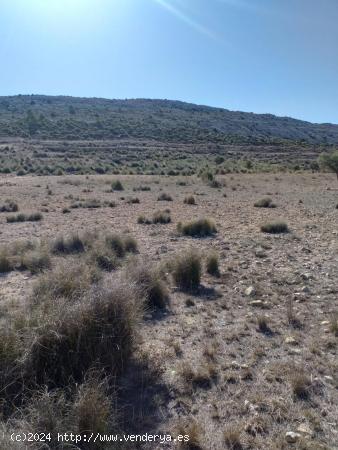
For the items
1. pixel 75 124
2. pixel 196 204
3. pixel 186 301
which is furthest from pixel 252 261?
pixel 75 124

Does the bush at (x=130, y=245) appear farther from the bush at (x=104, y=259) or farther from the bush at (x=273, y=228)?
the bush at (x=273, y=228)

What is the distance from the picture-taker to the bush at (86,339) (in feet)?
14.5

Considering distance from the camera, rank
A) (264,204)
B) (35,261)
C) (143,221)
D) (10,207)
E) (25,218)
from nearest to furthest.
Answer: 1. (35,261)
2. (143,221)
3. (25,218)
4. (10,207)
5. (264,204)

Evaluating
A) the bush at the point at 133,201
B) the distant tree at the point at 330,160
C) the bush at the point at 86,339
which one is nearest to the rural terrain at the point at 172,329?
the bush at the point at 86,339

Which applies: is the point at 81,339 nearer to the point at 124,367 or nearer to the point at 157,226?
the point at 124,367

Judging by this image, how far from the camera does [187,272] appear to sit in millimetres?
8484

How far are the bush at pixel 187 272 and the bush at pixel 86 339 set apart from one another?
117 inches

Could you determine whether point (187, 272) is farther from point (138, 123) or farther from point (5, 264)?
point (138, 123)

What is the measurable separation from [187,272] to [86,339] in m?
3.97

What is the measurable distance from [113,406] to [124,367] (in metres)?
0.76

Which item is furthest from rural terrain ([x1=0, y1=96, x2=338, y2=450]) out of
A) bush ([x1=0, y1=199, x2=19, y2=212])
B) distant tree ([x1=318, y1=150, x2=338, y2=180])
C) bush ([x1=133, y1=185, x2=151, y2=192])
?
distant tree ([x1=318, y1=150, x2=338, y2=180])

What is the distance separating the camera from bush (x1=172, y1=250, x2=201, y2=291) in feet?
27.6

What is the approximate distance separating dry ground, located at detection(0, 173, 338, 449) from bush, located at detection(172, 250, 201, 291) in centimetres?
25

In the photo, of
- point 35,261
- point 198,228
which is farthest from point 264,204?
point 35,261
